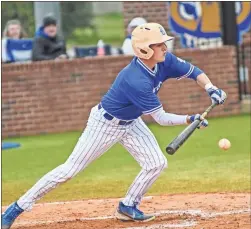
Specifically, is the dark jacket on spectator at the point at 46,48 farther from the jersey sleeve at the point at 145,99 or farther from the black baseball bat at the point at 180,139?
the black baseball bat at the point at 180,139

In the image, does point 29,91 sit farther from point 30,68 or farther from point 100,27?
point 100,27

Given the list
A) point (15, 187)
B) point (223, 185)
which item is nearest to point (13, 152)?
point (15, 187)

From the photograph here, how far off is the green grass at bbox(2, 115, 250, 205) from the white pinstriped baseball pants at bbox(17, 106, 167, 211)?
1.73 metres

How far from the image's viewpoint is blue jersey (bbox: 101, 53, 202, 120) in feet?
23.5

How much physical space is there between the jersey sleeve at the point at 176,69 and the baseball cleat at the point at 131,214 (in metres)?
1.23

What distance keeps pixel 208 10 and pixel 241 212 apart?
1031 cm

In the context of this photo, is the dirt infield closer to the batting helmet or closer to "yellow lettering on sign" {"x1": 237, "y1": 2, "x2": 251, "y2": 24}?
the batting helmet

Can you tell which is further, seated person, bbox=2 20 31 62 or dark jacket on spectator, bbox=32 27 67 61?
seated person, bbox=2 20 31 62

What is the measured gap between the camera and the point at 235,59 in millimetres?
15438

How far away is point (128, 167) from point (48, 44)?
403 centimetres

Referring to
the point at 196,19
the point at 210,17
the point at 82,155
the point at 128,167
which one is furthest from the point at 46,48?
the point at 82,155

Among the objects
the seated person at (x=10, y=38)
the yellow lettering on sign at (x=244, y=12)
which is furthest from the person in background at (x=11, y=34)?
the yellow lettering on sign at (x=244, y=12)

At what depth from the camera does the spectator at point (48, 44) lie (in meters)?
13.9

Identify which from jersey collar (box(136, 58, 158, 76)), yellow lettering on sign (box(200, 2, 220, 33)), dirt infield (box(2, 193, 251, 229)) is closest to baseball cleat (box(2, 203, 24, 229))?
dirt infield (box(2, 193, 251, 229))
